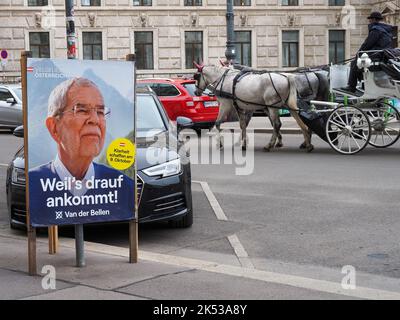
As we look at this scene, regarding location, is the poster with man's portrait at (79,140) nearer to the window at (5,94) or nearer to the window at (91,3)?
the window at (5,94)

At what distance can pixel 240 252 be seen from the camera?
7586 millimetres

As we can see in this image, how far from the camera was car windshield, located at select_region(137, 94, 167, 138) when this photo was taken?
31.4 ft

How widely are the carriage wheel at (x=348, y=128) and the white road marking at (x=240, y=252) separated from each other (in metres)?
6.96

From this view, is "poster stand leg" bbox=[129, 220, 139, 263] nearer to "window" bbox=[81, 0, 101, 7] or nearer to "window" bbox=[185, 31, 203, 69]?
"window" bbox=[185, 31, 203, 69]

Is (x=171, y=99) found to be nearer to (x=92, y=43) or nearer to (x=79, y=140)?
(x=79, y=140)

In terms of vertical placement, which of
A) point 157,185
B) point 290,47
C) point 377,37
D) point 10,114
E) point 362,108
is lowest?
point 10,114

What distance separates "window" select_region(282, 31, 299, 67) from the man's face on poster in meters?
37.9

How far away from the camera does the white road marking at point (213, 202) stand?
31.1ft

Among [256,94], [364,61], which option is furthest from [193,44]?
[364,61]

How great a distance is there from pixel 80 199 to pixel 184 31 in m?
37.1

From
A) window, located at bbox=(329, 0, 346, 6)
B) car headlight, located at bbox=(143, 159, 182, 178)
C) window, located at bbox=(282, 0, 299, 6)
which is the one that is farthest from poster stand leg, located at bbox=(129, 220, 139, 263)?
window, located at bbox=(329, 0, 346, 6)

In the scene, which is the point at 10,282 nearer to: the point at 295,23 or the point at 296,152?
the point at 296,152

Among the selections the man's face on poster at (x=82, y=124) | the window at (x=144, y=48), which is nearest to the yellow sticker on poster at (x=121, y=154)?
the man's face on poster at (x=82, y=124)
